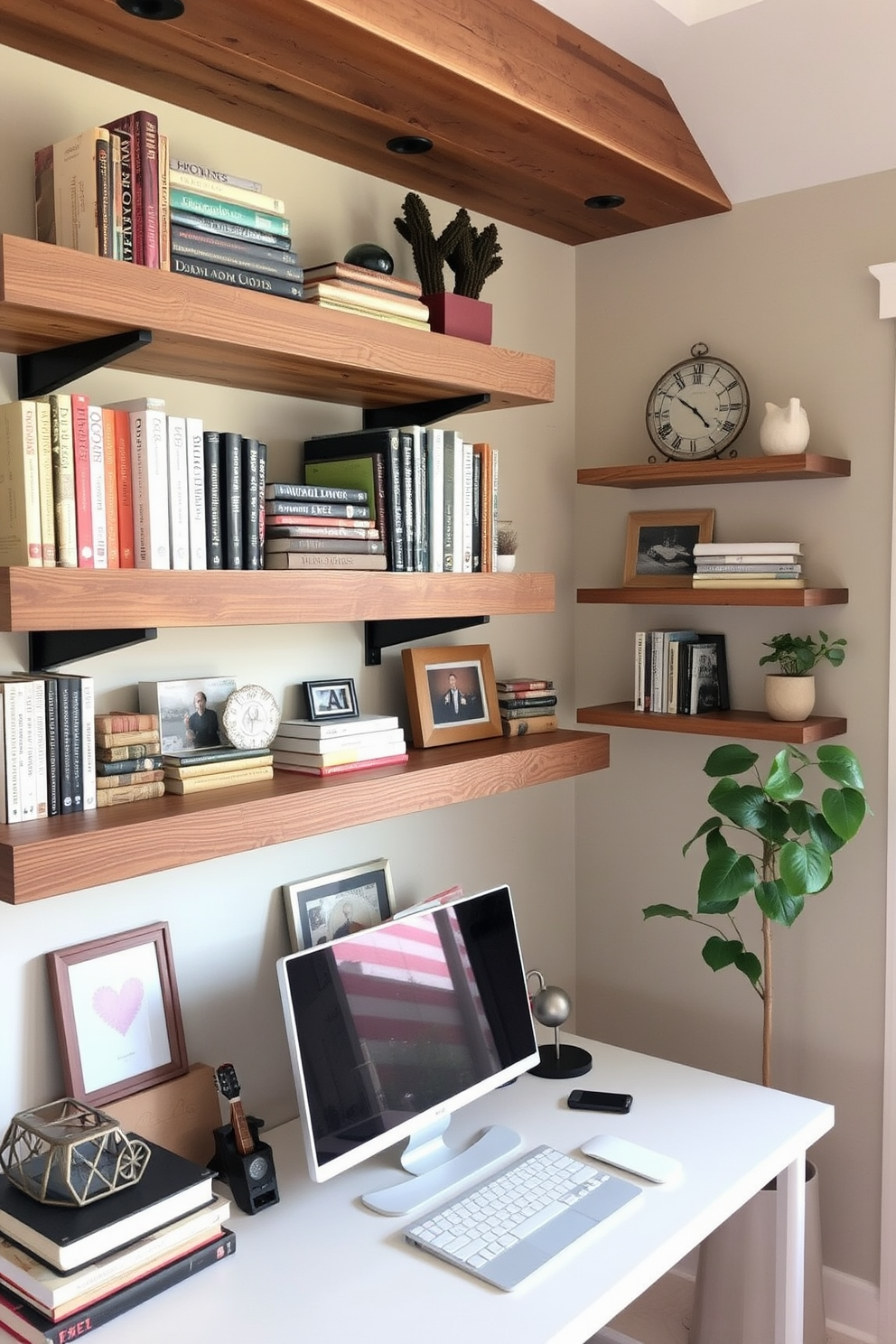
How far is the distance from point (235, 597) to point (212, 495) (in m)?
0.15

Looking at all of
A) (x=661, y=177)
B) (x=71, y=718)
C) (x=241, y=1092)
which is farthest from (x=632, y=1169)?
(x=661, y=177)

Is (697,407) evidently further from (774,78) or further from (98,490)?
(98,490)

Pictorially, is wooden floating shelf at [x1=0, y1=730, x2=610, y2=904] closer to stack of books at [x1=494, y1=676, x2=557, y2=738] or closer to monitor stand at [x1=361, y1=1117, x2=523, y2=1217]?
stack of books at [x1=494, y1=676, x2=557, y2=738]

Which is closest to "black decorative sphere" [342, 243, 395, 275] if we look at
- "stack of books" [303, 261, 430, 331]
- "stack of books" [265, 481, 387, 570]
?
"stack of books" [303, 261, 430, 331]

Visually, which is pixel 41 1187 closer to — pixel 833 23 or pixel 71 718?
pixel 71 718

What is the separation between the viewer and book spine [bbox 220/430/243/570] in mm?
1637

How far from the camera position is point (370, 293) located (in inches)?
70.9

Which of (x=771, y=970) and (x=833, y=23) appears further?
(x=771, y=970)

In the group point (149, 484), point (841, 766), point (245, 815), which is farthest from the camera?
point (841, 766)

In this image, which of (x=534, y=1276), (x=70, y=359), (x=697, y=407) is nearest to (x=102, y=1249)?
(x=534, y=1276)

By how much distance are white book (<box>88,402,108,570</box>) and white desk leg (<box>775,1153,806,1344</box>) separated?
1.49 metres

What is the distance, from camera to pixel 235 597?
159 cm

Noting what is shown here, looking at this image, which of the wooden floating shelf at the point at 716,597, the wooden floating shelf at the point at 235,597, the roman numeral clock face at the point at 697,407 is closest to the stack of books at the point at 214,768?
the wooden floating shelf at the point at 235,597

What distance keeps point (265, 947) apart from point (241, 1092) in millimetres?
243
